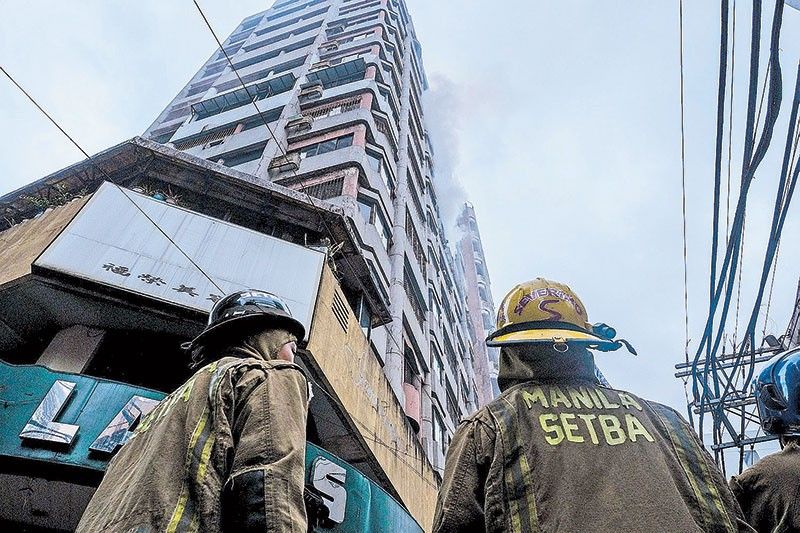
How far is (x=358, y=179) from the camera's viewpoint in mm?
17297

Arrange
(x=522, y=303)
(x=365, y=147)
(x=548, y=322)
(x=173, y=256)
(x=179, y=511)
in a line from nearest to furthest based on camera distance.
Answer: (x=179, y=511), (x=548, y=322), (x=522, y=303), (x=173, y=256), (x=365, y=147)

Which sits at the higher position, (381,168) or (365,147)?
(365,147)

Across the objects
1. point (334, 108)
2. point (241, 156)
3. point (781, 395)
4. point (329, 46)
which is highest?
point (329, 46)

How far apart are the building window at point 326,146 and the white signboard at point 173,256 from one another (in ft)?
32.8

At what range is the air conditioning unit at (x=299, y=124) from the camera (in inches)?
795

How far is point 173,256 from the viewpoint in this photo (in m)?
8.33

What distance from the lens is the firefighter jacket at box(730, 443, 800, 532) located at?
234cm

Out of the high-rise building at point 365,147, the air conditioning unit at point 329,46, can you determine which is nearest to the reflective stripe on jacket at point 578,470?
the high-rise building at point 365,147

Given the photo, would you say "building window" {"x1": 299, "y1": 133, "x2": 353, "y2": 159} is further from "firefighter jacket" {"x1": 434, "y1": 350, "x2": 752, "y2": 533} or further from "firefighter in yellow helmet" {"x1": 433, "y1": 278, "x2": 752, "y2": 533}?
"firefighter jacket" {"x1": 434, "y1": 350, "x2": 752, "y2": 533}

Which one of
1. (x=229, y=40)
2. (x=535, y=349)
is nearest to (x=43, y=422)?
(x=535, y=349)

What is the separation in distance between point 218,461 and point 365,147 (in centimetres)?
1827

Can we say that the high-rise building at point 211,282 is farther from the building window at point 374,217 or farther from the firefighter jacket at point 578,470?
the firefighter jacket at point 578,470

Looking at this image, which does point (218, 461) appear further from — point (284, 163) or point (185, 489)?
point (284, 163)

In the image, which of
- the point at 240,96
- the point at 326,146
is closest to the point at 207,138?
A: the point at 240,96
